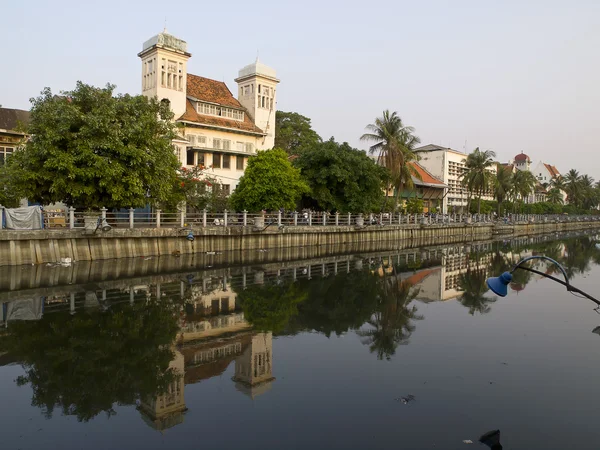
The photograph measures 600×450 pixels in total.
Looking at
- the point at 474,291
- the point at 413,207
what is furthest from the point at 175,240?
the point at 413,207

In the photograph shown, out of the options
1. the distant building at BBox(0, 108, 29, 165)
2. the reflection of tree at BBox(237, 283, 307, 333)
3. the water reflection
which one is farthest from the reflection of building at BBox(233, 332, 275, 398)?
the distant building at BBox(0, 108, 29, 165)

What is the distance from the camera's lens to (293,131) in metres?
54.1

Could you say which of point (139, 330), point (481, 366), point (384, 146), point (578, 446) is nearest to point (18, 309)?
point (139, 330)

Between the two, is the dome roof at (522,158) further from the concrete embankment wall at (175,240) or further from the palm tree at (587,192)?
the concrete embankment wall at (175,240)

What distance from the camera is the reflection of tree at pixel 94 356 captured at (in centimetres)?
830

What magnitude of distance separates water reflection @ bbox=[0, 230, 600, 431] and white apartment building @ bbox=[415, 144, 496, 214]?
165ft

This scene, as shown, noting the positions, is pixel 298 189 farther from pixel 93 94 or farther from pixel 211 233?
pixel 93 94

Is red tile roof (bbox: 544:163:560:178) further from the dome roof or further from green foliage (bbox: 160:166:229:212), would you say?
green foliage (bbox: 160:166:229:212)

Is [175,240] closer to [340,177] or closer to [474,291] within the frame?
[340,177]

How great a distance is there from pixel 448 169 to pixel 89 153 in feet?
202

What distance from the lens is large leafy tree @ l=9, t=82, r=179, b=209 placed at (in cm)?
2173

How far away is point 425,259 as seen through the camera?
31.4 m

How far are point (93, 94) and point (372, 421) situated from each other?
21.9 m

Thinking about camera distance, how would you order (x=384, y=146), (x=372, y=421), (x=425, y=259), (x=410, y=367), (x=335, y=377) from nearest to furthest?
(x=372, y=421) → (x=335, y=377) → (x=410, y=367) → (x=425, y=259) → (x=384, y=146)
